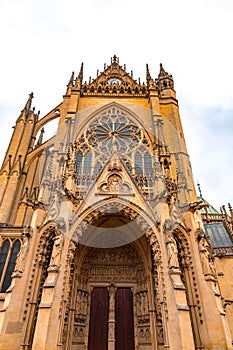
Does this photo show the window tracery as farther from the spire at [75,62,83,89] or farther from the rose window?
the spire at [75,62,83,89]

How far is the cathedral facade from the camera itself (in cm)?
802

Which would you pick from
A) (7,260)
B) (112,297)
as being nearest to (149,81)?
(112,297)

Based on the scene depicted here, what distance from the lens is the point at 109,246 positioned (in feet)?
38.5

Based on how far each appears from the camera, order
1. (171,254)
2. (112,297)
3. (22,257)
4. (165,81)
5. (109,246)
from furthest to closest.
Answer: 1. (165,81)
2. (109,246)
3. (112,297)
4. (22,257)
5. (171,254)

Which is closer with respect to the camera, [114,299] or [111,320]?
[111,320]

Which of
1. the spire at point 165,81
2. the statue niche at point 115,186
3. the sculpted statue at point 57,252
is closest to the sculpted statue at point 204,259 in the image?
the statue niche at point 115,186

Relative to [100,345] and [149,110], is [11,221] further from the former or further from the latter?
[149,110]

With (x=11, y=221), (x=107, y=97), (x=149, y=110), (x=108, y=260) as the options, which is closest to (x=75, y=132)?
(x=107, y=97)

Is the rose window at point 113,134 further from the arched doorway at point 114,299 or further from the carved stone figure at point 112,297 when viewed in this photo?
the carved stone figure at point 112,297

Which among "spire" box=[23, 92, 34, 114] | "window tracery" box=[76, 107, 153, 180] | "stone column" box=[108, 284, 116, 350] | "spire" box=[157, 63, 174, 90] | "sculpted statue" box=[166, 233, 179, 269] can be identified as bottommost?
"stone column" box=[108, 284, 116, 350]

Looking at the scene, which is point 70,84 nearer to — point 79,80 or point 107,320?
point 79,80

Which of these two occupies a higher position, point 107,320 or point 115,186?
point 115,186

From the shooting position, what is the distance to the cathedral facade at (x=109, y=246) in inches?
316

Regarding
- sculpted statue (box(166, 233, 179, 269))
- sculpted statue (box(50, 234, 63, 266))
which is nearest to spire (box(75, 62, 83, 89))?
sculpted statue (box(50, 234, 63, 266))
